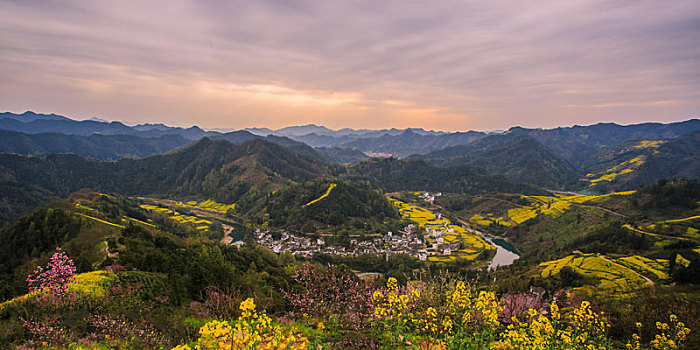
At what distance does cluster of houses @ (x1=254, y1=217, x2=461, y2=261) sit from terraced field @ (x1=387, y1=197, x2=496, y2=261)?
2.08 metres

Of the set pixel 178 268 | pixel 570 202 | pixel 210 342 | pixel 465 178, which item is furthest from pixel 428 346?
pixel 465 178

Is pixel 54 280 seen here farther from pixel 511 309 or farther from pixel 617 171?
pixel 617 171

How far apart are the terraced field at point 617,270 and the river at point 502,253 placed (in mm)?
21558

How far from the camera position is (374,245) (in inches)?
3078

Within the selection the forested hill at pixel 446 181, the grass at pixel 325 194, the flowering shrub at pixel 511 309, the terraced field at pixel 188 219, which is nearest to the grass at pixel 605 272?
the flowering shrub at pixel 511 309

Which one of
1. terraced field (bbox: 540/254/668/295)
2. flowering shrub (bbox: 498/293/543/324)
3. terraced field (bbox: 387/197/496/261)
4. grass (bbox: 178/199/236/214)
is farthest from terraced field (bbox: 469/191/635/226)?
grass (bbox: 178/199/236/214)

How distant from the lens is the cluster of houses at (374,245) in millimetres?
72688

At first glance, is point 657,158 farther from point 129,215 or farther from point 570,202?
point 129,215

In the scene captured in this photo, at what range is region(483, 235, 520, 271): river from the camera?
67000 millimetres

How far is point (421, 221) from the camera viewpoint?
4026 inches

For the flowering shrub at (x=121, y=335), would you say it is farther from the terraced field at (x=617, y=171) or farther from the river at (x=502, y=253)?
the terraced field at (x=617, y=171)

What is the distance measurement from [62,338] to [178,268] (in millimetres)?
17024

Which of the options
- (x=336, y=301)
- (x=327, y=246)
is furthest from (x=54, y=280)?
(x=327, y=246)

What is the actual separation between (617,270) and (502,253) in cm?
4128
